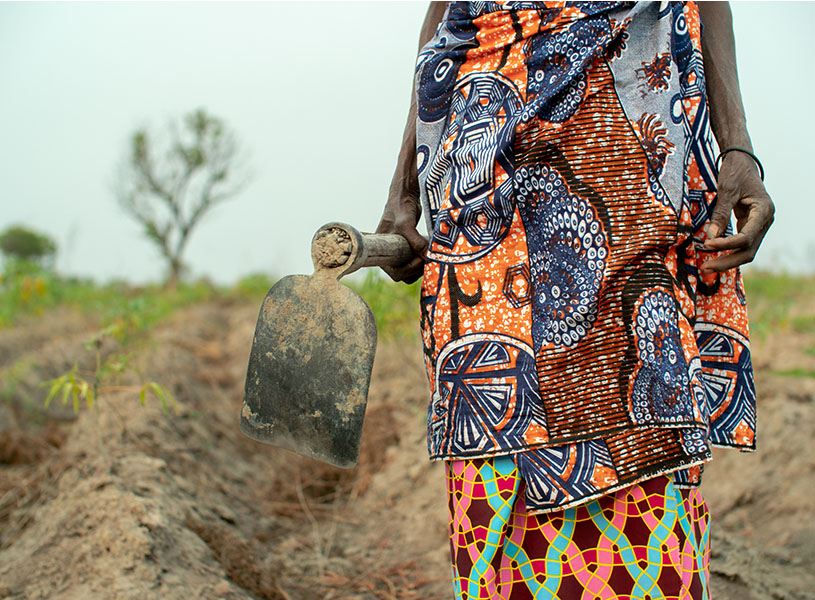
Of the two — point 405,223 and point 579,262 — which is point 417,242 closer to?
point 405,223

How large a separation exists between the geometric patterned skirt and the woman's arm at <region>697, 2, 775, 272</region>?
0.42 metres

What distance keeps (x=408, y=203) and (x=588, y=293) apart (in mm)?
482

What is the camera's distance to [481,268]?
1.30 metres

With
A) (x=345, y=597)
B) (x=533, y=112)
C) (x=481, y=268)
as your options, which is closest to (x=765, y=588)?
(x=345, y=597)

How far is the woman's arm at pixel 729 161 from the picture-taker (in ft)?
4.09

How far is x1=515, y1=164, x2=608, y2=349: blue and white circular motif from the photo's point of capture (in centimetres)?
123

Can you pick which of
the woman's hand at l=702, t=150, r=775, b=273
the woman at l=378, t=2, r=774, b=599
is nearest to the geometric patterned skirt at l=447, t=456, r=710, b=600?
the woman at l=378, t=2, r=774, b=599

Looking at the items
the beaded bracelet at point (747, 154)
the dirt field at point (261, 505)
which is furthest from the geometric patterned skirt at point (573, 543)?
the dirt field at point (261, 505)

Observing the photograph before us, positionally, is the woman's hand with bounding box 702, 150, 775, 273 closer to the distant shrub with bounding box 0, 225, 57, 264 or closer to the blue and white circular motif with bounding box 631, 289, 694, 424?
the blue and white circular motif with bounding box 631, 289, 694, 424

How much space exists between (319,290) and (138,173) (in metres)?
24.2

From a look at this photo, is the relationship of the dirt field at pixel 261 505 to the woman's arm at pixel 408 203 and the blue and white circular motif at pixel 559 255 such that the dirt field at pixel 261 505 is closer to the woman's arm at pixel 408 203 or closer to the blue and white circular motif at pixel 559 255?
the woman's arm at pixel 408 203

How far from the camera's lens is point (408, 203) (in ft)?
5.04

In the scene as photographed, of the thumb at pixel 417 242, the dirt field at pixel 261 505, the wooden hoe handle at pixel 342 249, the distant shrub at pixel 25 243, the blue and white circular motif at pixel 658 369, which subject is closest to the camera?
the blue and white circular motif at pixel 658 369

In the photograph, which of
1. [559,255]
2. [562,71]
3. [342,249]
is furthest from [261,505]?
[562,71]
